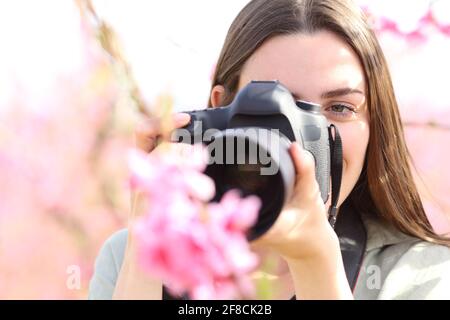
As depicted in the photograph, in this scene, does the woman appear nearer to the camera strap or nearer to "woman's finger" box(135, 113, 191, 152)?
the camera strap

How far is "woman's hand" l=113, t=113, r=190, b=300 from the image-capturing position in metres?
0.72

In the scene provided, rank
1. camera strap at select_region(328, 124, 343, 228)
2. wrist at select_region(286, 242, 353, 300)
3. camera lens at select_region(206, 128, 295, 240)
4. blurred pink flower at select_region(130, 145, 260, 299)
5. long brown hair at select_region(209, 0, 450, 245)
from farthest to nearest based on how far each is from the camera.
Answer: long brown hair at select_region(209, 0, 450, 245) < camera strap at select_region(328, 124, 343, 228) < wrist at select_region(286, 242, 353, 300) < camera lens at select_region(206, 128, 295, 240) < blurred pink flower at select_region(130, 145, 260, 299)

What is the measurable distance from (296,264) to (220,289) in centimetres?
22

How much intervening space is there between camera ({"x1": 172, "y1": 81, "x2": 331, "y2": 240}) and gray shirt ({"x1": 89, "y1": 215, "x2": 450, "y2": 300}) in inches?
7.6

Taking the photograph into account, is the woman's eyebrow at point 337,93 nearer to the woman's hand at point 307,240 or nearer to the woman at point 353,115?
the woman at point 353,115

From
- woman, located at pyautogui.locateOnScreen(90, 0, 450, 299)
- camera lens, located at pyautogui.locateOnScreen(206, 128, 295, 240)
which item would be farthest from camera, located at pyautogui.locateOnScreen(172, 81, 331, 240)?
woman, located at pyautogui.locateOnScreen(90, 0, 450, 299)

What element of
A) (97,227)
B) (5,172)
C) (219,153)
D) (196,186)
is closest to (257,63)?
(219,153)

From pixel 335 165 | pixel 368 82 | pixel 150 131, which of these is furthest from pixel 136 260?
pixel 368 82

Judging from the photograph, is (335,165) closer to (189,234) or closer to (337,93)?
(337,93)

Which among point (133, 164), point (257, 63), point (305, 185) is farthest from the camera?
point (257, 63)

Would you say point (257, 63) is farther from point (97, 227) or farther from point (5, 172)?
point (5, 172)

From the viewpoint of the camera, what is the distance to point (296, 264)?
679 mm

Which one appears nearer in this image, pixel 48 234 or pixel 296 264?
pixel 296 264

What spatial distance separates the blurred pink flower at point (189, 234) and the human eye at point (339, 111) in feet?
1.25
